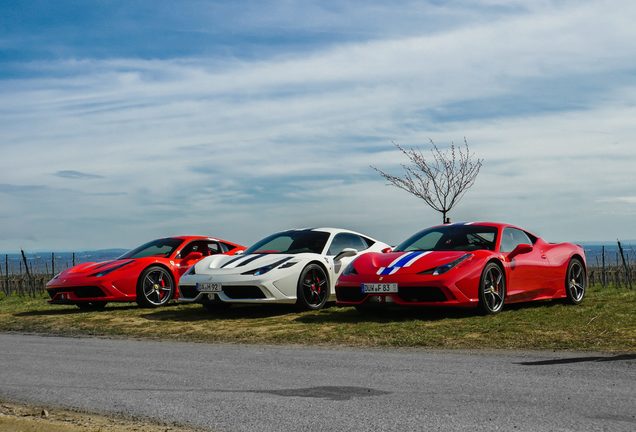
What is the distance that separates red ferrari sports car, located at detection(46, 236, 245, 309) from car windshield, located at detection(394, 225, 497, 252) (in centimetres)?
485

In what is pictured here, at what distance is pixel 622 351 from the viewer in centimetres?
891

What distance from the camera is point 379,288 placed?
38.7 ft

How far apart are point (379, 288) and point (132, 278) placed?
17.9 feet

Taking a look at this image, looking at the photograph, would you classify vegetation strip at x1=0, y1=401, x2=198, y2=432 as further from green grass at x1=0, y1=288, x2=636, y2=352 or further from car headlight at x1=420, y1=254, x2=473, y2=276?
car headlight at x1=420, y1=254, x2=473, y2=276

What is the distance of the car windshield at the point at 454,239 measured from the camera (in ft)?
41.6

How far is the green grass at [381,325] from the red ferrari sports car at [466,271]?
11.6 inches

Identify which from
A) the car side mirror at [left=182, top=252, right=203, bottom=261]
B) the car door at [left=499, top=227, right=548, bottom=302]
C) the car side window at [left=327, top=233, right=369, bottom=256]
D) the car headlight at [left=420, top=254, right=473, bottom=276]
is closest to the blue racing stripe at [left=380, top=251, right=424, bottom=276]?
the car headlight at [left=420, top=254, right=473, bottom=276]

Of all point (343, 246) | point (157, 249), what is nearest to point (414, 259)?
point (343, 246)

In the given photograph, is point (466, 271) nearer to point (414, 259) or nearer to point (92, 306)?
point (414, 259)

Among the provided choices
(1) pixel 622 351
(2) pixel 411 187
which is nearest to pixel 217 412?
(1) pixel 622 351

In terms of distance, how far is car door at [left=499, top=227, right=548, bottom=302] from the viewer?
12.5 m

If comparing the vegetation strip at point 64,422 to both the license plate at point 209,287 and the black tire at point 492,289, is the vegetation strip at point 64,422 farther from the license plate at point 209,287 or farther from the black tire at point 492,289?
the black tire at point 492,289

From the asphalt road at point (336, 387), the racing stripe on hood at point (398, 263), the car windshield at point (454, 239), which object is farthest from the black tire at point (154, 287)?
the asphalt road at point (336, 387)

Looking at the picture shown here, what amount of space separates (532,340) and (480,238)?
3.13m
